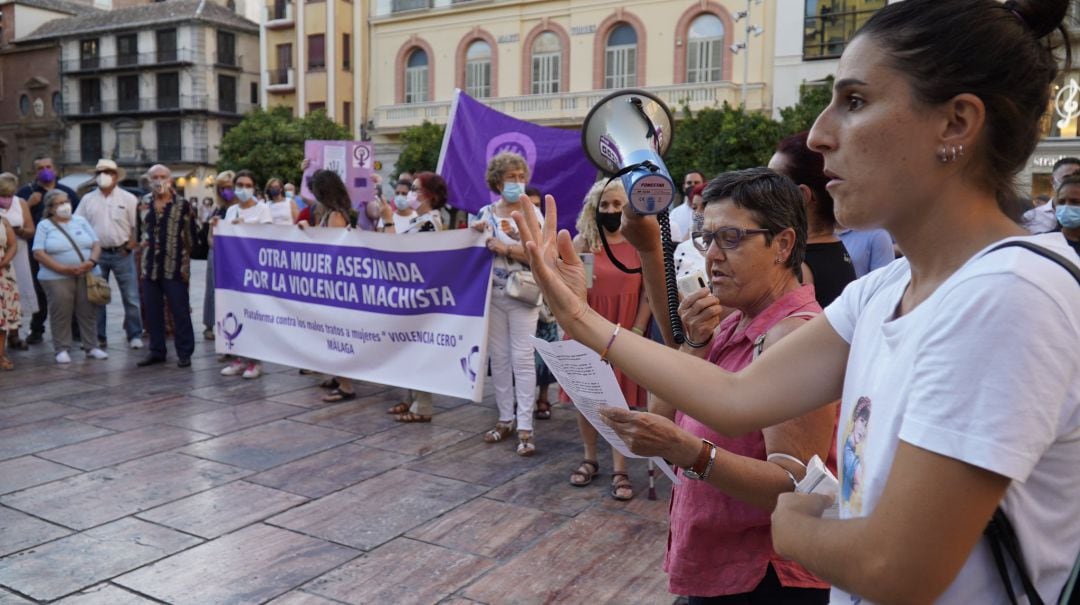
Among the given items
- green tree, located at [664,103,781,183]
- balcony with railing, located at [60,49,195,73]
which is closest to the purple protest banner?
green tree, located at [664,103,781,183]

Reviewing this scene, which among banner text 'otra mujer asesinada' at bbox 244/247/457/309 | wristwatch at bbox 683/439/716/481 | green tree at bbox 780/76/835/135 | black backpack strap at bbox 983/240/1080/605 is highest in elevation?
green tree at bbox 780/76/835/135

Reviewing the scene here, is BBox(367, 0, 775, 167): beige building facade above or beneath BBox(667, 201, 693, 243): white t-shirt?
above

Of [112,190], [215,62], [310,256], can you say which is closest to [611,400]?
[310,256]

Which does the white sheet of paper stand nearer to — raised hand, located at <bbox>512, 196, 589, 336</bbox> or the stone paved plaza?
raised hand, located at <bbox>512, 196, 589, 336</bbox>

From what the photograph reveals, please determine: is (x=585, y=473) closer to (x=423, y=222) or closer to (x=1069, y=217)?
(x=423, y=222)

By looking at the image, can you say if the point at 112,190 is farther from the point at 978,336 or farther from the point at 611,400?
the point at 978,336

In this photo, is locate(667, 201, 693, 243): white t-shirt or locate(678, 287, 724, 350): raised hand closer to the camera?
locate(678, 287, 724, 350): raised hand

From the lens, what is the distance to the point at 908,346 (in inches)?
42.9

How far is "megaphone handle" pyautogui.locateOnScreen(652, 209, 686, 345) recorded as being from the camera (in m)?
2.04

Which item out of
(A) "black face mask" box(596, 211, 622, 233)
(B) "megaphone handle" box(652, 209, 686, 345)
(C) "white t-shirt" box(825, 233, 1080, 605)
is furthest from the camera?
(A) "black face mask" box(596, 211, 622, 233)

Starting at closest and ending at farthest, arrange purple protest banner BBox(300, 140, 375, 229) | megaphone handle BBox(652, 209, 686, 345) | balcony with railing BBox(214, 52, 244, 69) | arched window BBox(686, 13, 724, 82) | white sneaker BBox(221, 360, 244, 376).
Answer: megaphone handle BBox(652, 209, 686, 345), white sneaker BBox(221, 360, 244, 376), purple protest banner BBox(300, 140, 375, 229), arched window BBox(686, 13, 724, 82), balcony with railing BBox(214, 52, 244, 69)

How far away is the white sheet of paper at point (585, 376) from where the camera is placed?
178 centimetres

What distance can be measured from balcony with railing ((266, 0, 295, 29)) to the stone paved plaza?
131 feet

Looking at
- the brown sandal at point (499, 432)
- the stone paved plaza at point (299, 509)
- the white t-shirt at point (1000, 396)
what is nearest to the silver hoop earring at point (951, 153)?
the white t-shirt at point (1000, 396)
